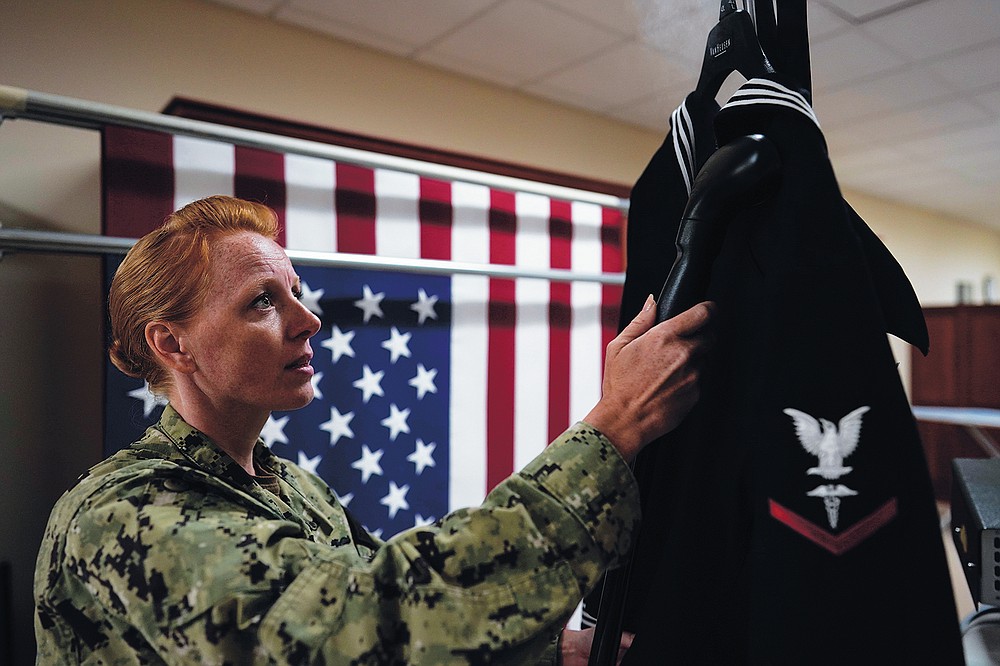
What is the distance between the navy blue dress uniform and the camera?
53 cm

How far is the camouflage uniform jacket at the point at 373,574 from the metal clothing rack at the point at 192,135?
2.65 feet

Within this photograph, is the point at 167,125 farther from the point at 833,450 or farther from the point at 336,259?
the point at 833,450

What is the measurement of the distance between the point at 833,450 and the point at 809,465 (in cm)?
2

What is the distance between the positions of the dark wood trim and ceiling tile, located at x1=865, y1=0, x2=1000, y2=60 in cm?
136

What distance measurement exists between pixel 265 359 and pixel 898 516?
0.74 metres

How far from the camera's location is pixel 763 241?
26.1 inches

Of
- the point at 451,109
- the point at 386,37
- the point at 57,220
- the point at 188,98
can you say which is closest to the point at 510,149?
the point at 451,109

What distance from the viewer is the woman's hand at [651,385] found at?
646mm

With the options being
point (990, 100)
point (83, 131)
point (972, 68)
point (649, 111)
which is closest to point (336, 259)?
point (83, 131)

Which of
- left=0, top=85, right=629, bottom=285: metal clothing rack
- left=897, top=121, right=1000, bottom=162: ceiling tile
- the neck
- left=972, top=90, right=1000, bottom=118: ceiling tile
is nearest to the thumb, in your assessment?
the neck

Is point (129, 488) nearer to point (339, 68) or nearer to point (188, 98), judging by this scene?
point (188, 98)

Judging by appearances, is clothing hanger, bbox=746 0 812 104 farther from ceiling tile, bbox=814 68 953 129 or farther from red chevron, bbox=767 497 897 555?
ceiling tile, bbox=814 68 953 129

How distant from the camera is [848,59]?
3055 mm

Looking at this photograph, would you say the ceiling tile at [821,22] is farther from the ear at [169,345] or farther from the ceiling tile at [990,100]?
the ear at [169,345]
